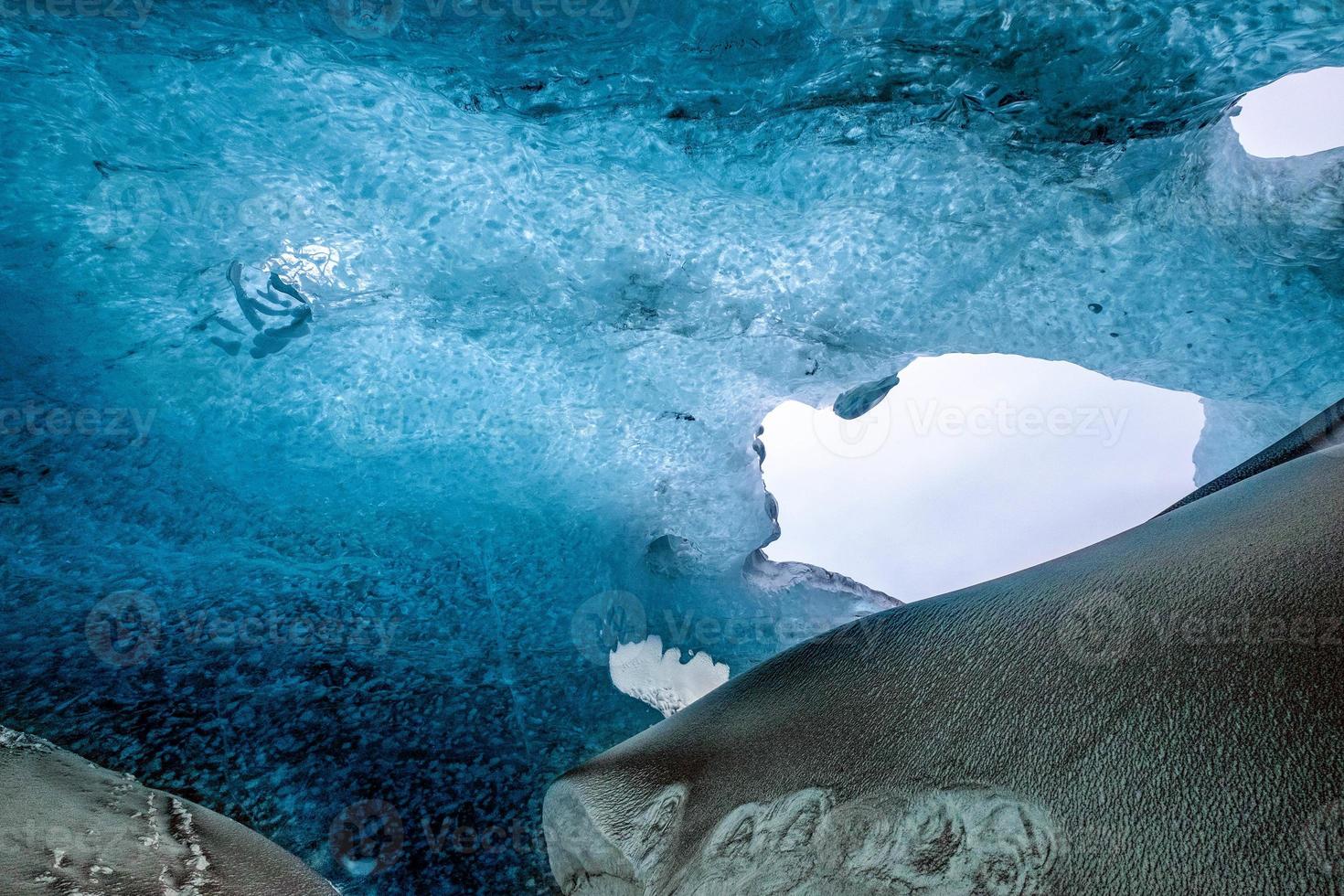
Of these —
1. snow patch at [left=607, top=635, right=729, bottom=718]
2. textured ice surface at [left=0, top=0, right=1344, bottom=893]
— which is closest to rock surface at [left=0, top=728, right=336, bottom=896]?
textured ice surface at [left=0, top=0, right=1344, bottom=893]

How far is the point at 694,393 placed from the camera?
2.80 metres

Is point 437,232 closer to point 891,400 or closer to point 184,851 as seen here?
point 184,851

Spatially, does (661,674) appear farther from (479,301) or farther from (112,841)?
(112,841)

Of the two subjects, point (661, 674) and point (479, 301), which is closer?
point (479, 301)

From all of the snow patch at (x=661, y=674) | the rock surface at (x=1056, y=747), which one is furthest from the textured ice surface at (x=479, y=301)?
the rock surface at (x=1056, y=747)

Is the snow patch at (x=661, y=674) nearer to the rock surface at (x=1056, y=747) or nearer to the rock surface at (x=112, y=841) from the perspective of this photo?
the rock surface at (x=1056, y=747)

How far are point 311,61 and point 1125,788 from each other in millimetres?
2380

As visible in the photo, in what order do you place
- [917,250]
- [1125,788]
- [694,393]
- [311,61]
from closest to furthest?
[1125,788] < [311,61] < [917,250] < [694,393]

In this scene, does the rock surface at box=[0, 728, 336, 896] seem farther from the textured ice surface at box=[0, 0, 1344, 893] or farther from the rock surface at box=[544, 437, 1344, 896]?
the rock surface at box=[544, 437, 1344, 896]

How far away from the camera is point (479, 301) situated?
→ 2467mm

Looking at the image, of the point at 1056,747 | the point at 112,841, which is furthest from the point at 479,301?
the point at 1056,747

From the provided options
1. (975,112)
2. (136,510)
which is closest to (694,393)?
(975,112)

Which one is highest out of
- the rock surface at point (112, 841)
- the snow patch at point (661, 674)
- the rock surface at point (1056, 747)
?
the rock surface at point (1056, 747)

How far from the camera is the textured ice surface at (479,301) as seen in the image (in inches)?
71.7
